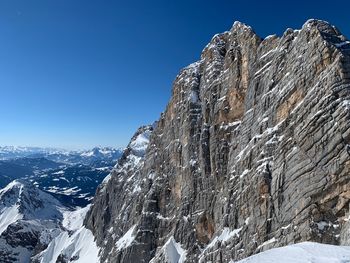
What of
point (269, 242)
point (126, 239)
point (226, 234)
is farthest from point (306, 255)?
point (126, 239)

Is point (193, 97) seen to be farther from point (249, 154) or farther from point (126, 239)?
point (126, 239)

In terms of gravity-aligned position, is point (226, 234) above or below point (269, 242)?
below

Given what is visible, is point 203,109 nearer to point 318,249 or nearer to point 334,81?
point 334,81

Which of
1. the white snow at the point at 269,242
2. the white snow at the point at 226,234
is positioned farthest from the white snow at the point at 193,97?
the white snow at the point at 269,242

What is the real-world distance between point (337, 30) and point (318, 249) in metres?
49.7

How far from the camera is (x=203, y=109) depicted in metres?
107

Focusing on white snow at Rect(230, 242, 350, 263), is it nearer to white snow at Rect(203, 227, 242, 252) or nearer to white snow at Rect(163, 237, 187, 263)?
white snow at Rect(203, 227, 242, 252)

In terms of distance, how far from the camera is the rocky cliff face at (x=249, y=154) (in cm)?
5281

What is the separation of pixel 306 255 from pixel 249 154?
51200mm

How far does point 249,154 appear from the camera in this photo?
7375 centimetres

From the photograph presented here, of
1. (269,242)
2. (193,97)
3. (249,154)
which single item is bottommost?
(269,242)

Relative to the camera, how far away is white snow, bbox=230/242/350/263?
22.1 metres

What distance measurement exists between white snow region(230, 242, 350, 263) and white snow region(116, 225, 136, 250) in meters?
107

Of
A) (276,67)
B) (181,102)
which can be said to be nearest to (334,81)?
(276,67)
